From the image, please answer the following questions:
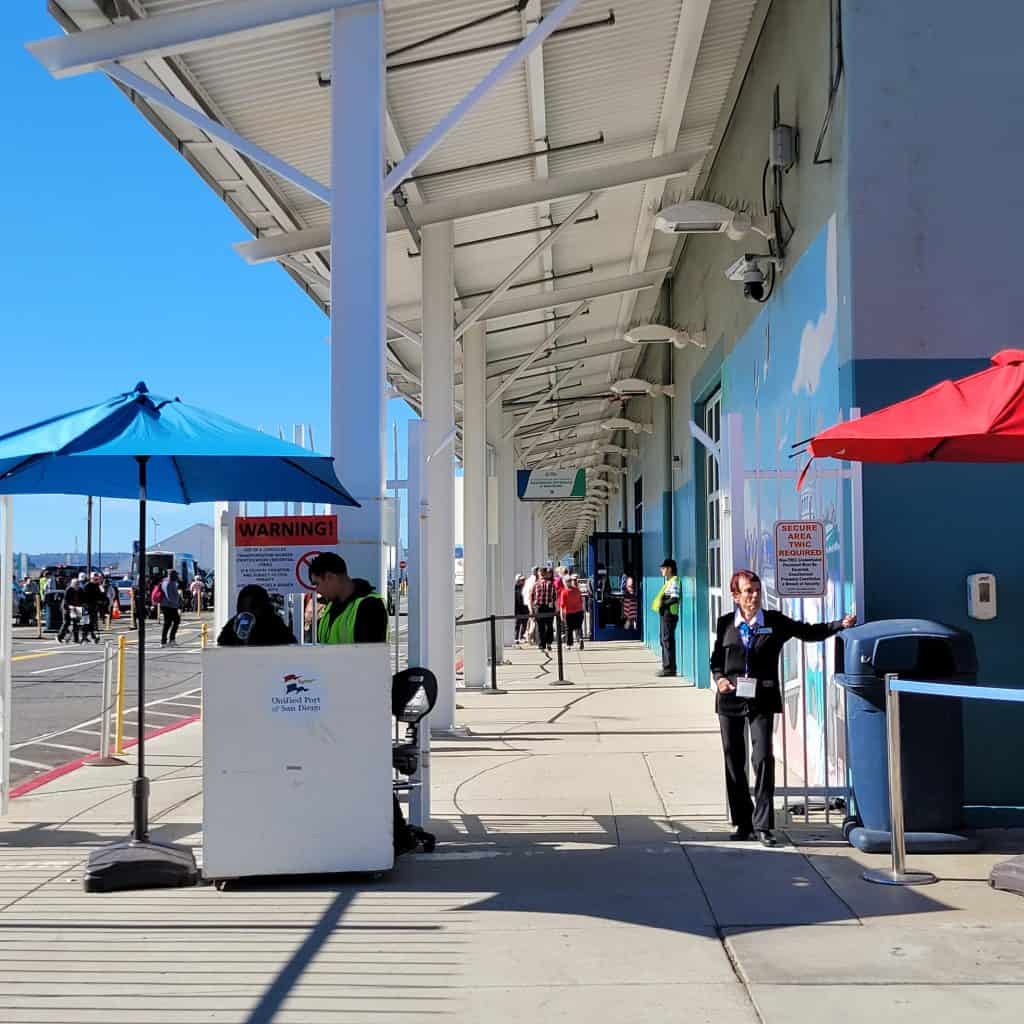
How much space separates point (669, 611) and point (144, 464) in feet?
43.2

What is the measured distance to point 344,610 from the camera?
7.10 metres

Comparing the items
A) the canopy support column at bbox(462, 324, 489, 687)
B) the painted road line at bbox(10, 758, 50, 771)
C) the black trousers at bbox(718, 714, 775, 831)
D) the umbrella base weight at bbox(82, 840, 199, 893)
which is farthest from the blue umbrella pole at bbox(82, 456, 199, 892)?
the canopy support column at bbox(462, 324, 489, 687)

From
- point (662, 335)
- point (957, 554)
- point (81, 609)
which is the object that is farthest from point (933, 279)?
point (81, 609)

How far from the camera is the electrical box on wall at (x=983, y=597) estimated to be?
7.92 m

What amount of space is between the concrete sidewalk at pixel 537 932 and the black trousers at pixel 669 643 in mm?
10418

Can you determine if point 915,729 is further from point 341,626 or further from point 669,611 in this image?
point 669,611

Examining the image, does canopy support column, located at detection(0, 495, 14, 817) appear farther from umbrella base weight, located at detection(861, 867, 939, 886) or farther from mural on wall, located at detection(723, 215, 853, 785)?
umbrella base weight, located at detection(861, 867, 939, 886)

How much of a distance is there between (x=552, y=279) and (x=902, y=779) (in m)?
11.4

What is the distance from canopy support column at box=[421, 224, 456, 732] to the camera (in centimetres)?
1275

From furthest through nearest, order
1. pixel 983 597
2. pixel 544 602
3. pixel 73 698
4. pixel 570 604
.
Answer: pixel 544 602
pixel 570 604
pixel 73 698
pixel 983 597

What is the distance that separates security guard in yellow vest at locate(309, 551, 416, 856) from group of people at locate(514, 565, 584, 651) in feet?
47.3

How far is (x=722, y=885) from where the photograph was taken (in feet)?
21.2

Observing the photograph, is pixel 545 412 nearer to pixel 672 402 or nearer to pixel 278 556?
pixel 672 402

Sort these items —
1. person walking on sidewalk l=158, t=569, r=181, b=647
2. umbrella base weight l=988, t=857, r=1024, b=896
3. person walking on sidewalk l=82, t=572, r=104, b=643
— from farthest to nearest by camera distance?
1. person walking on sidewalk l=82, t=572, r=104, b=643
2. person walking on sidewalk l=158, t=569, r=181, b=647
3. umbrella base weight l=988, t=857, r=1024, b=896
